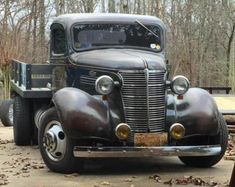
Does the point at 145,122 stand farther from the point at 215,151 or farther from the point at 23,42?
→ the point at 23,42

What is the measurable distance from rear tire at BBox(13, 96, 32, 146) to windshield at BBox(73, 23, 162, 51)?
2.40 metres

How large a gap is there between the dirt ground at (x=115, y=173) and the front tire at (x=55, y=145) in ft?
0.46

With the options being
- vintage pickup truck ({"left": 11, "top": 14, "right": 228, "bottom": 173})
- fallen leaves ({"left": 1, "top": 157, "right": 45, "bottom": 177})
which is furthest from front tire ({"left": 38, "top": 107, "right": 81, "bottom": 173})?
fallen leaves ({"left": 1, "top": 157, "right": 45, "bottom": 177})

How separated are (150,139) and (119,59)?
1.27m

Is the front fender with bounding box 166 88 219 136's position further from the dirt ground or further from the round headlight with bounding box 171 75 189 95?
the dirt ground

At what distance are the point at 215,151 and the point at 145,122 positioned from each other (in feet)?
3.37

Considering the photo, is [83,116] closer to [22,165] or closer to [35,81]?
[22,165]

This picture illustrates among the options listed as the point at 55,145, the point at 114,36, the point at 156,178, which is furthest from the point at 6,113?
the point at 156,178

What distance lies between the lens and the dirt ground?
23.4 feet

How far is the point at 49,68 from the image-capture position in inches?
415

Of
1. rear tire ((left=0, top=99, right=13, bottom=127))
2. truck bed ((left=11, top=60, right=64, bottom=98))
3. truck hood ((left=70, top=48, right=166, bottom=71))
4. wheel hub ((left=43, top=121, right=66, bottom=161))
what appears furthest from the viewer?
rear tire ((left=0, top=99, right=13, bottom=127))

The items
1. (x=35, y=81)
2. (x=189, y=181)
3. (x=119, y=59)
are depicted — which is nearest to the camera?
(x=189, y=181)

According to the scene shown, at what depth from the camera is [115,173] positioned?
7996mm

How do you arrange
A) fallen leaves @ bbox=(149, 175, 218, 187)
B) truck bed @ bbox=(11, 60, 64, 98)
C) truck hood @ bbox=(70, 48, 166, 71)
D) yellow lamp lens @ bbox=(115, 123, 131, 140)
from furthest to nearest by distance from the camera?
1. truck bed @ bbox=(11, 60, 64, 98)
2. truck hood @ bbox=(70, 48, 166, 71)
3. yellow lamp lens @ bbox=(115, 123, 131, 140)
4. fallen leaves @ bbox=(149, 175, 218, 187)
